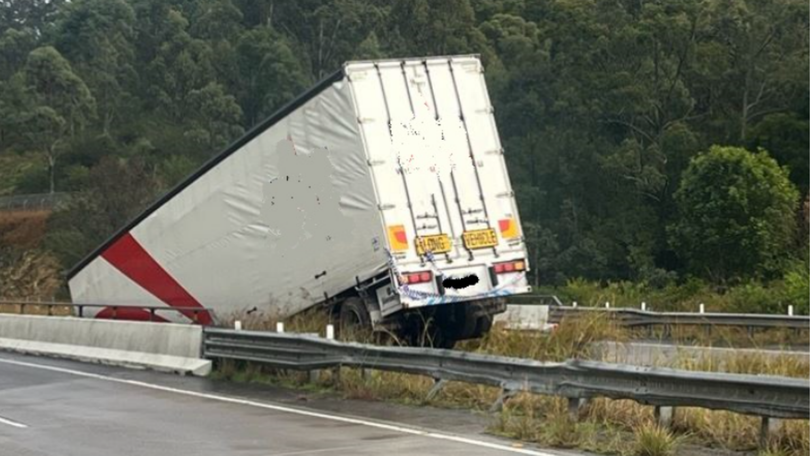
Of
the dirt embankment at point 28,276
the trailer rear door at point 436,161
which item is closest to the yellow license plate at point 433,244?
the trailer rear door at point 436,161

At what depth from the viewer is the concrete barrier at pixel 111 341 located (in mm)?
18969

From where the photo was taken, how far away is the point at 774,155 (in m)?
63.4

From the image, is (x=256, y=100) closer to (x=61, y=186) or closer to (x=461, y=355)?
(x=61, y=186)

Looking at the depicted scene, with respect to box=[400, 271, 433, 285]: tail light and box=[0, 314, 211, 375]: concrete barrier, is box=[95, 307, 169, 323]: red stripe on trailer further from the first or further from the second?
box=[400, 271, 433, 285]: tail light

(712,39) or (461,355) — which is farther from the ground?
(712,39)

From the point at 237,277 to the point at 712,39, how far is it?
54808 mm

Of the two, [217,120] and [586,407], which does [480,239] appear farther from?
[217,120]

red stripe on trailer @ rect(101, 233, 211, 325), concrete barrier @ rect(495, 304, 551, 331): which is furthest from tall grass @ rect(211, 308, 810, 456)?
red stripe on trailer @ rect(101, 233, 211, 325)

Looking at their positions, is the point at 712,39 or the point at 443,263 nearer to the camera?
the point at 443,263

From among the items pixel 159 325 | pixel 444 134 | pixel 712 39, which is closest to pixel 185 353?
pixel 159 325

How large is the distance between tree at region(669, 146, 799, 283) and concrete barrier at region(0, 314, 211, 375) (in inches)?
1308

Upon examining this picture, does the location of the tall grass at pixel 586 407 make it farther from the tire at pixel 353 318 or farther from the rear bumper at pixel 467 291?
the tire at pixel 353 318

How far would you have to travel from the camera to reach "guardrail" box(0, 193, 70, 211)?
84.6 meters

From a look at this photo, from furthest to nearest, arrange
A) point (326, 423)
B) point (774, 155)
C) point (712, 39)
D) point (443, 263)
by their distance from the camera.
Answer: point (712, 39) → point (774, 155) → point (443, 263) → point (326, 423)
